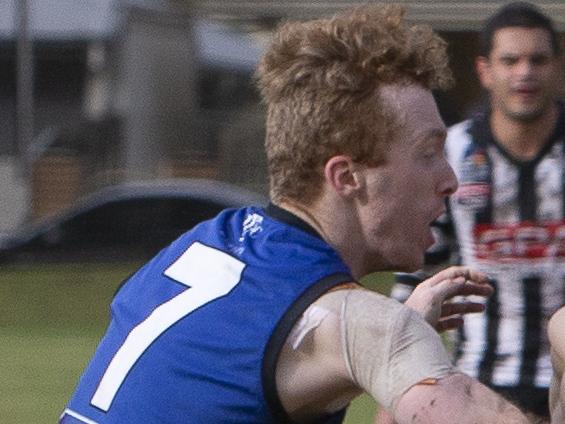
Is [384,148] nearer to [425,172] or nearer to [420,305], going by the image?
[425,172]

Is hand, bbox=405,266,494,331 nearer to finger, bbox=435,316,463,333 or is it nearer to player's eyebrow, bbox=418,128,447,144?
finger, bbox=435,316,463,333

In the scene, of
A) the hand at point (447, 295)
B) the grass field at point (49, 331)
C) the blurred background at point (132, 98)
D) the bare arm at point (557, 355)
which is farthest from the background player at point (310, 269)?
the blurred background at point (132, 98)

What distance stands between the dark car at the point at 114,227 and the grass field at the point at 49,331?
0.20 meters

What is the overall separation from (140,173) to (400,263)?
903 inches

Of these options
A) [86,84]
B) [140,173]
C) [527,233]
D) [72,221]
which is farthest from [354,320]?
[86,84]

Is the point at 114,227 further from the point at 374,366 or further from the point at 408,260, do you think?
the point at 374,366

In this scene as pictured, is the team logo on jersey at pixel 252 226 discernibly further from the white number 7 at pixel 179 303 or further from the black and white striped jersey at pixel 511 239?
the black and white striped jersey at pixel 511 239

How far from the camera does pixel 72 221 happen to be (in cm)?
2023

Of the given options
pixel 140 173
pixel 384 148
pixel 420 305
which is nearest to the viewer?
pixel 384 148

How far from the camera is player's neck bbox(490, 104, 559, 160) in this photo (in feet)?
18.1

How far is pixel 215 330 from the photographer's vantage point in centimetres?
283

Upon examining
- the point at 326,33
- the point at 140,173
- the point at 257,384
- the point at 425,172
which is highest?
the point at 326,33

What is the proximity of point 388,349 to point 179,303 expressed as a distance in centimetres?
43

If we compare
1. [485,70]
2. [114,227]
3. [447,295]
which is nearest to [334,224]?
[447,295]
